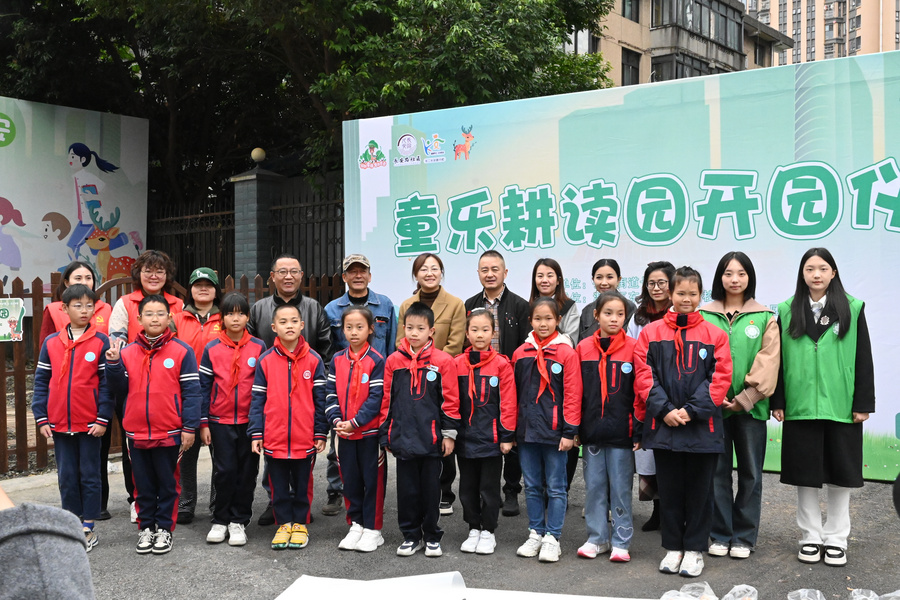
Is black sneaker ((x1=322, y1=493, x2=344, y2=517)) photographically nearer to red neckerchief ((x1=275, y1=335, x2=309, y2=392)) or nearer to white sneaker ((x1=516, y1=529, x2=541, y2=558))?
red neckerchief ((x1=275, y1=335, x2=309, y2=392))

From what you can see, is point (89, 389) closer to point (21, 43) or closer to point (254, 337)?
point (254, 337)

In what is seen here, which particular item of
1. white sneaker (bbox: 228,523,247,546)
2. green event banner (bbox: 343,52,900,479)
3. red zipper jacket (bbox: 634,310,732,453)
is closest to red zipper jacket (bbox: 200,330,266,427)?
white sneaker (bbox: 228,523,247,546)

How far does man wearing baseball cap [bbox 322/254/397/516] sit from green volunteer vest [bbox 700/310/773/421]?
6.93 feet

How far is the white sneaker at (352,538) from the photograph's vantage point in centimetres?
436

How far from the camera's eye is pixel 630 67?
2395 cm

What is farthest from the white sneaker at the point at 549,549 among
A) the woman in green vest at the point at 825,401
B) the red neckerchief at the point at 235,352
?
the red neckerchief at the point at 235,352

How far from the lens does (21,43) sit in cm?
1241

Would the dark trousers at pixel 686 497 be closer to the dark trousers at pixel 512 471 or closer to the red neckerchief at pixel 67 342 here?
the dark trousers at pixel 512 471

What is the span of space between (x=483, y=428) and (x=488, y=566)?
0.72 metres

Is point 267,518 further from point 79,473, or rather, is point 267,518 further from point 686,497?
point 686,497

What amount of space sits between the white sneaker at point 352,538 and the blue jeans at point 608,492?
50.7 inches

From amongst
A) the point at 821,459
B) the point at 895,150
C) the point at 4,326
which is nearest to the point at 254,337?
the point at 4,326

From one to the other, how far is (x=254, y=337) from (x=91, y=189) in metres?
8.85

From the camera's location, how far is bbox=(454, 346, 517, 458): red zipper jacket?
4.32 m
